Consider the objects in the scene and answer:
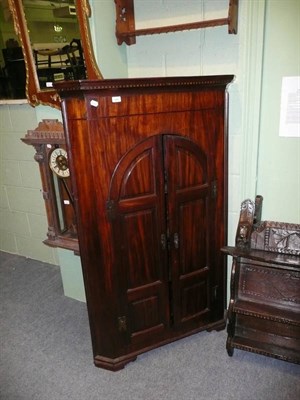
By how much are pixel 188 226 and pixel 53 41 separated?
1357 millimetres

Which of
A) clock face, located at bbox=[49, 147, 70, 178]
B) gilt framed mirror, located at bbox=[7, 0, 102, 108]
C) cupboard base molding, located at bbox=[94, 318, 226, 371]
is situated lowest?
cupboard base molding, located at bbox=[94, 318, 226, 371]

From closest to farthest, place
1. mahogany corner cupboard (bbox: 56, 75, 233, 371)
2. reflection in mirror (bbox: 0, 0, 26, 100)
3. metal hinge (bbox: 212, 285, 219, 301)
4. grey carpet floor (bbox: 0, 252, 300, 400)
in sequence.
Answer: mahogany corner cupboard (bbox: 56, 75, 233, 371), grey carpet floor (bbox: 0, 252, 300, 400), metal hinge (bbox: 212, 285, 219, 301), reflection in mirror (bbox: 0, 0, 26, 100)

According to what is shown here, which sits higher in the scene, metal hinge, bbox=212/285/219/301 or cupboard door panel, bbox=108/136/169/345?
cupboard door panel, bbox=108/136/169/345

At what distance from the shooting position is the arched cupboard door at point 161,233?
1.71 metres

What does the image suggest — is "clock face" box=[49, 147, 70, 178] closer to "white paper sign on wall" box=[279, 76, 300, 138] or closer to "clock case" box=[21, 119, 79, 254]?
"clock case" box=[21, 119, 79, 254]

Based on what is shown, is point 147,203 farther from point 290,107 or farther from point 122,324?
point 290,107

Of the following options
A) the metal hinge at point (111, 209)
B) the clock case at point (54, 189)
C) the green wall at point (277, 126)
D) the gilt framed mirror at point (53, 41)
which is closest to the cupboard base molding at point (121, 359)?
the clock case at point (54, 189)

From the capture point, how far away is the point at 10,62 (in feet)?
8.34

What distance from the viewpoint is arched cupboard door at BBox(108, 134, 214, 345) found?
5.60ft

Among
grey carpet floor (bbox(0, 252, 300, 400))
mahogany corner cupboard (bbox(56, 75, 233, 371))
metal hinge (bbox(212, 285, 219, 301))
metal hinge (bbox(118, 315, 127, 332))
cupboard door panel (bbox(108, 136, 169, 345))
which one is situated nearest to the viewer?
mahogany corner cupboard (bbox(56, 75, 233, 371))

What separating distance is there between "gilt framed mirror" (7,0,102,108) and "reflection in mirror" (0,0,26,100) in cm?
45

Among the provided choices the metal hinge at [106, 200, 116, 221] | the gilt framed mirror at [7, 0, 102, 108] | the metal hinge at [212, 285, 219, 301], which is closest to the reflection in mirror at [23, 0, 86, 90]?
the gilt framed mirror at [7, 0, 102, 108]

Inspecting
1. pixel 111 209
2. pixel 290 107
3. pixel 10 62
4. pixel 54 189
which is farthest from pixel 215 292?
pixel 10 62

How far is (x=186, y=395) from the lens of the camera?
1.77 m
